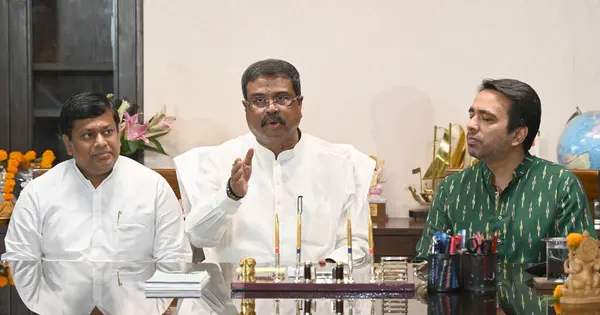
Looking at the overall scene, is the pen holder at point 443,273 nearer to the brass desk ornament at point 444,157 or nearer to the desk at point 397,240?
the desk at point 397,240

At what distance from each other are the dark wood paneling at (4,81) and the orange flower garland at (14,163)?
0.20 m

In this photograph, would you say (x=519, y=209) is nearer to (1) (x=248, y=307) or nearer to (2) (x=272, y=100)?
(2) (x=272, y=100)

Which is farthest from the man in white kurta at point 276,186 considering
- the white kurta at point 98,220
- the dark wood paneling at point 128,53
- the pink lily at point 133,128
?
the dark wood paneling at point 128,53

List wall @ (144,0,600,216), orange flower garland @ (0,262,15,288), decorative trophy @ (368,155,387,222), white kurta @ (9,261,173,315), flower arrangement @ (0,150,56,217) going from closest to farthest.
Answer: white kurta @ (9,261,173,315), orange flower garland @ (0,262,15,288), flower arrangement @ (0,150,56,217), decorative trophy @ (368,155,387,222), wall @ (144,0,600,216)

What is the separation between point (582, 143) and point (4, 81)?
2989 millimetres

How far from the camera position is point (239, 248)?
3.65 meters

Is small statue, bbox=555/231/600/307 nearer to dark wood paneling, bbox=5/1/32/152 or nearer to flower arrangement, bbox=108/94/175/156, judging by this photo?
flower arrangement, bbox=108/94/175/156

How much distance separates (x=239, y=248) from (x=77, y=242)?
610 mm

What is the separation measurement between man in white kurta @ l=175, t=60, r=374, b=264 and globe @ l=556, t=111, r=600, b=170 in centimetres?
130

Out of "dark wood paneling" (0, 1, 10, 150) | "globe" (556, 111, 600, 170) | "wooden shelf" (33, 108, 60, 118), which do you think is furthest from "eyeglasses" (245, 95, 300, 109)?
"dark wood paneling" (0, 1, 10, 150)

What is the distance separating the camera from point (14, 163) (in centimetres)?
492

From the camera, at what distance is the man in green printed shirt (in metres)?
3.38

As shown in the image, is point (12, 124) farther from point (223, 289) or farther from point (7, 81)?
point (223, 289)

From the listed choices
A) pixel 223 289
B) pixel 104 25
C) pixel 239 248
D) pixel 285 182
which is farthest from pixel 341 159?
pixel 104 25
